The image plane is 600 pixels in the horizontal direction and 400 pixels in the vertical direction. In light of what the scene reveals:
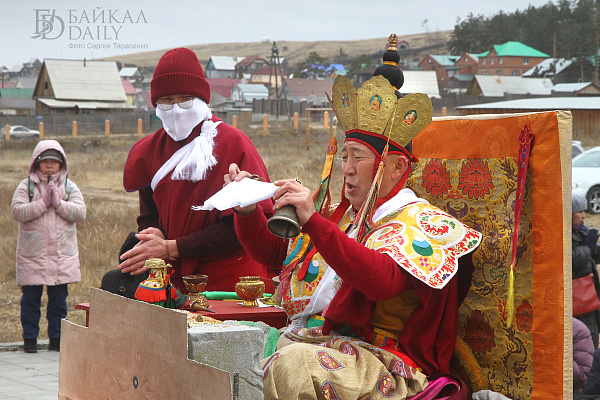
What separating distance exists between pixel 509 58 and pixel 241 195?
289 feet

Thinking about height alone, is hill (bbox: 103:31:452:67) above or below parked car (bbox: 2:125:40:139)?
above

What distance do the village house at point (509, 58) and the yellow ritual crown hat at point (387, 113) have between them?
82.7 meters

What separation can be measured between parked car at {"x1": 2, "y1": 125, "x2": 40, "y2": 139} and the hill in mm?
81570

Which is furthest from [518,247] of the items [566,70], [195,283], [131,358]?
[566,70]

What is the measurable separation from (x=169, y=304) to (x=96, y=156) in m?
22.0

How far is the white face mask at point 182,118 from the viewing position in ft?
12.1

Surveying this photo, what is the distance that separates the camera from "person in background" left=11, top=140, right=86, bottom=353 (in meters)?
6.56

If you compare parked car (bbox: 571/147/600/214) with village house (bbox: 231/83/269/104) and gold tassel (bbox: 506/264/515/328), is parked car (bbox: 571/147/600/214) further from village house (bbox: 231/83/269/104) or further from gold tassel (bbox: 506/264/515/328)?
village house (bbox: 231/83/269/104)

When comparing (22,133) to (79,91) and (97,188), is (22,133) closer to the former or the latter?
(79,91)

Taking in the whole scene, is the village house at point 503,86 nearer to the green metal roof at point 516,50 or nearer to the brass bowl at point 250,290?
the green metal roof at point 516,50

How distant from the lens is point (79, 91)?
156ft

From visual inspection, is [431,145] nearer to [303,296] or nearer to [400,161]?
[400,161]

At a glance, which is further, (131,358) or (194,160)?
(194,160)

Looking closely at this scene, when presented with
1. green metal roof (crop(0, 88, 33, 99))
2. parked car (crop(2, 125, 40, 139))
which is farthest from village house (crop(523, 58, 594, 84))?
green metal roof (crop(0, 88, 33, 99))
